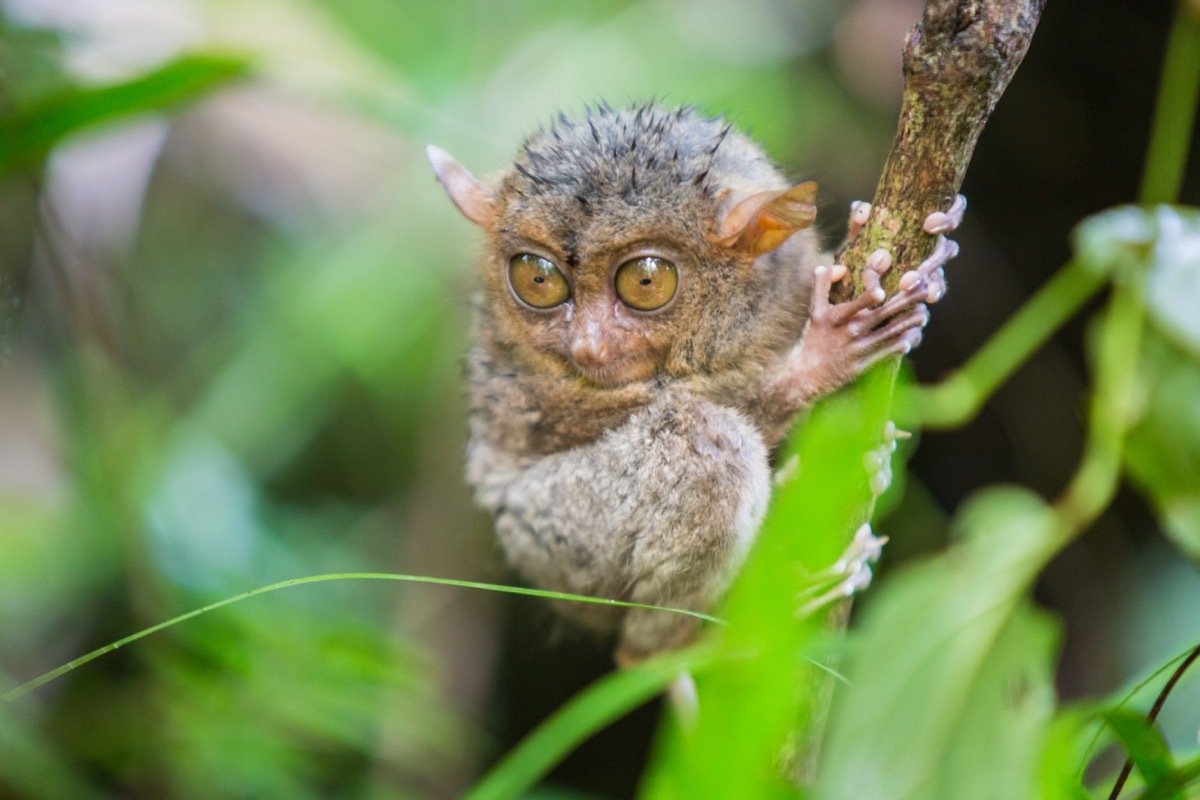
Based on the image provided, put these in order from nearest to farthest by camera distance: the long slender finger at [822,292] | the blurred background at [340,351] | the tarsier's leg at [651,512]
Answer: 1. the long slender finger at [822,292]
2. the tarsier's leg at [651,512]
3. the blurred background at [340,351]

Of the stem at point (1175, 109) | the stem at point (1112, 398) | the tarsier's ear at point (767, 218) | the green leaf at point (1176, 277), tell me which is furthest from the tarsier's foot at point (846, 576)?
the stem at point (1175, 109)

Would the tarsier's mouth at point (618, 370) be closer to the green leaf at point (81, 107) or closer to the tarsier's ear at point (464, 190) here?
the tarsier's ear at point (464, 190)

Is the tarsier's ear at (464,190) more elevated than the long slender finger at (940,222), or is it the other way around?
the tarsier's ear at (464,190)

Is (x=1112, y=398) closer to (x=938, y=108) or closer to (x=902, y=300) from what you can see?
(x=902, y=300)

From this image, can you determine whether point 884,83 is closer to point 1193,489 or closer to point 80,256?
point 1193,489

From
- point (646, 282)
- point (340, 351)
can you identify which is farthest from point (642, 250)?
point (340, 351)

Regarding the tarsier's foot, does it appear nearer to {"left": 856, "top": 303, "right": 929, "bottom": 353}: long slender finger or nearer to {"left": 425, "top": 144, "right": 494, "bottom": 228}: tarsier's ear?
{"left": 856, "top": 303, "right": 929, "bottom": 353}: long slender finger

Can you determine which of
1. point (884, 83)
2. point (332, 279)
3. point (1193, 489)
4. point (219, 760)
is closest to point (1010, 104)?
point (884, 83)

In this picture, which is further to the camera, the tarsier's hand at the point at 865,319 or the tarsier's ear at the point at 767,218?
the tarsier's ear at the point at 767,218
